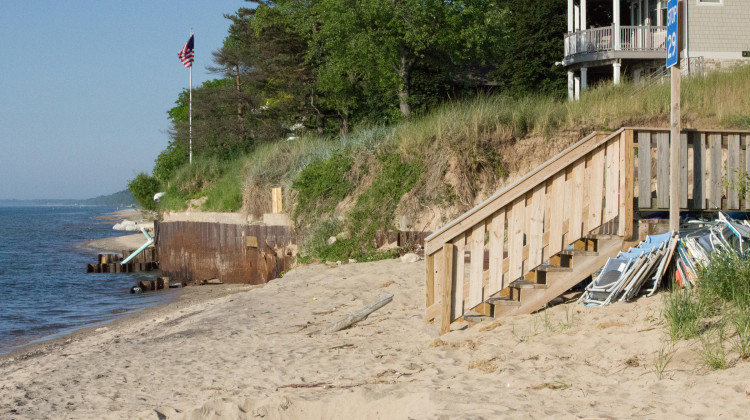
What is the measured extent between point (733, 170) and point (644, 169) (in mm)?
1197

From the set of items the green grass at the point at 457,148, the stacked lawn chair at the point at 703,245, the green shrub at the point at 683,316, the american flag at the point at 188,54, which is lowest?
the green shrub at the point at 683,316

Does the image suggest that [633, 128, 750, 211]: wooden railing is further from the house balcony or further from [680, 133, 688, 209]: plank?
the house balcony

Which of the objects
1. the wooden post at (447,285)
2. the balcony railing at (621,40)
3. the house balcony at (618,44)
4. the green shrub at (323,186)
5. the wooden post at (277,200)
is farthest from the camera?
the balcony railing at (621,40)

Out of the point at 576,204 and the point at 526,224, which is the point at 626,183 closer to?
the point at 576,204

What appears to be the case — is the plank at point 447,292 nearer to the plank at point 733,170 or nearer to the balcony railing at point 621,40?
the plank at point 733,170

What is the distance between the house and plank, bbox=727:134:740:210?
19612mm

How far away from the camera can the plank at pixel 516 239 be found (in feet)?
25.0

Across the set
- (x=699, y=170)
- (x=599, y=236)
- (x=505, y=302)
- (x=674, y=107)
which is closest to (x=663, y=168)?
(x=699, y=170)

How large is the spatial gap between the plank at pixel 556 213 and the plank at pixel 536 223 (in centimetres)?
12

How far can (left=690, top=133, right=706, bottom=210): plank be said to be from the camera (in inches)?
322

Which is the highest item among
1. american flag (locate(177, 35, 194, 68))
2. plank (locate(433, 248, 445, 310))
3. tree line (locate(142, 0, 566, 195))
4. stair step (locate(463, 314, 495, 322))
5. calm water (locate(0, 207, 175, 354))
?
american flag (locate(177, 35, 194, 68))

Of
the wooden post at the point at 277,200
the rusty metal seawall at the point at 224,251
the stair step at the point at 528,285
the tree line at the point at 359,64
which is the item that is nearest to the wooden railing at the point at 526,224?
the stair step at the point at 528,285

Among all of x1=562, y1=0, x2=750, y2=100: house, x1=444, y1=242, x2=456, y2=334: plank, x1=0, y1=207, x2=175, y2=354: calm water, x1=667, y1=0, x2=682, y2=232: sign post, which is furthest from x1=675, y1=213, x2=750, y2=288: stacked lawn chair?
x1=562, y1=0, x2=750, y2=100: house

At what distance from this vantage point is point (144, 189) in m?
36.2
